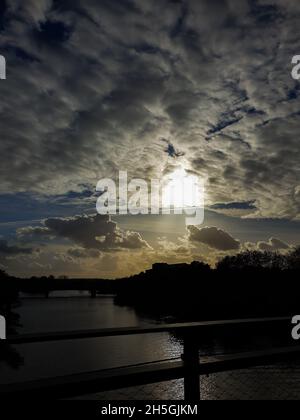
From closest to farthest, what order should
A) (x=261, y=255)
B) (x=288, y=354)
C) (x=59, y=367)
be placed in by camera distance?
(x=288, y=354), (x=59, y=367), (x=261, y=255)

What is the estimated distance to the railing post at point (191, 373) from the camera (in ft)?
13.2

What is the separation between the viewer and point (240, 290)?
108 metres

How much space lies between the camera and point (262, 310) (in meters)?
92.4

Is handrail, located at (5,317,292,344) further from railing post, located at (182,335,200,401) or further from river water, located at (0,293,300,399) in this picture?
river water, located at (0,293,300,399)

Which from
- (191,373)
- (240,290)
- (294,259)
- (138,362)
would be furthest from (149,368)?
(294,259)

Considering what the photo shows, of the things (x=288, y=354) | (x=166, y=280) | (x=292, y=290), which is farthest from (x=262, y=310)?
(x=288, y=354)

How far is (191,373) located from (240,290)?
107787mm

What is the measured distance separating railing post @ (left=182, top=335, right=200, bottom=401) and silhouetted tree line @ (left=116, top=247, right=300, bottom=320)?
3200 inches

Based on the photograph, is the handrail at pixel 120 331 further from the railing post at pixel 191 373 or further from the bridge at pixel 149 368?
the railing post at pixel 191 373

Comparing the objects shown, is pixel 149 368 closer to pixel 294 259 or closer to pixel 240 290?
pixel 240 290

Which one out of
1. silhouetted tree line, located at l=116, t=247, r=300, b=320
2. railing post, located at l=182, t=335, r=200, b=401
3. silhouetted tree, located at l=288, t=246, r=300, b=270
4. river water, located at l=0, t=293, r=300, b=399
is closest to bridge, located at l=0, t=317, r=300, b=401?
railing post, located at l=182, t=335, r=200, b=401
